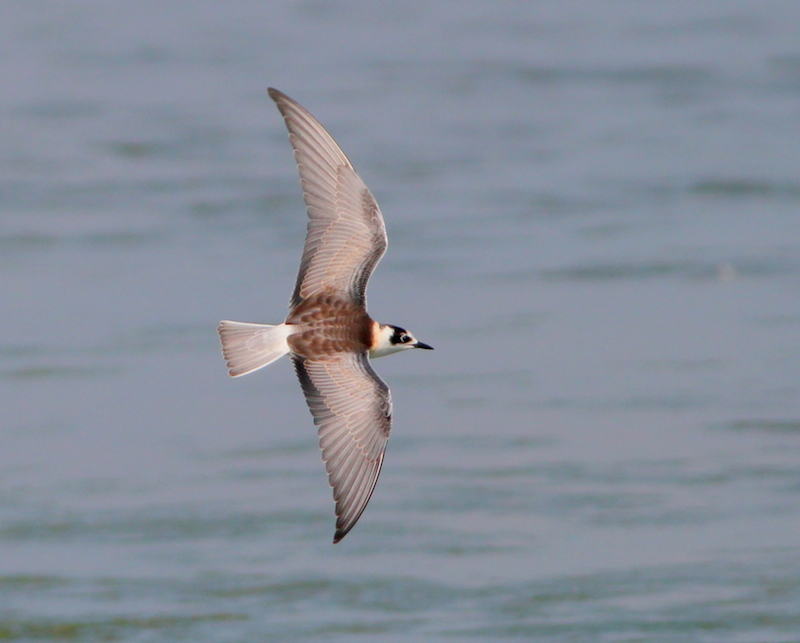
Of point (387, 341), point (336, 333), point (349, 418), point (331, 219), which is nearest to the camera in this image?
point (349, 418)

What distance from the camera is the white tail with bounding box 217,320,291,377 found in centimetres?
725

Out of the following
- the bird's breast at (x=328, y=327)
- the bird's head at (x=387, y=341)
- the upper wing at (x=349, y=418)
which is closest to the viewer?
the upper wing at (x=349, y=418)

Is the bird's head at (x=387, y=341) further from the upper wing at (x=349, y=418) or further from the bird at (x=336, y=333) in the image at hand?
the upper wing at (x=349, y=418)

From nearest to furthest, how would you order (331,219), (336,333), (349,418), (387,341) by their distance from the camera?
1. (349,418)
2. (336,333)
3. (387,341)
4. (331,219)

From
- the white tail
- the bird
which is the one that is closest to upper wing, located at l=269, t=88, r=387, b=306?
the bird

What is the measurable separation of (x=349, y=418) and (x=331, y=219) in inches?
37.5

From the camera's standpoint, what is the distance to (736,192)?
16.2 m

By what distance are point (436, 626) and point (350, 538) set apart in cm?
110

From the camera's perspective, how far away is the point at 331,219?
25.2ft

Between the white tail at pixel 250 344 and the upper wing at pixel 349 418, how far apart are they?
0.15 metres

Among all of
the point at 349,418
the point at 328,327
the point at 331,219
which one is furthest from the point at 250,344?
the point at 331,219

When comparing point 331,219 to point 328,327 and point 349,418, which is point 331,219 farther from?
point 349,418

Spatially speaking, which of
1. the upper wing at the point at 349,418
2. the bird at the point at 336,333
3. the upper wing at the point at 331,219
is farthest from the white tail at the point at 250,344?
the upper wing at the point at 331,219

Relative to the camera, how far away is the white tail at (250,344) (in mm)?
7246
